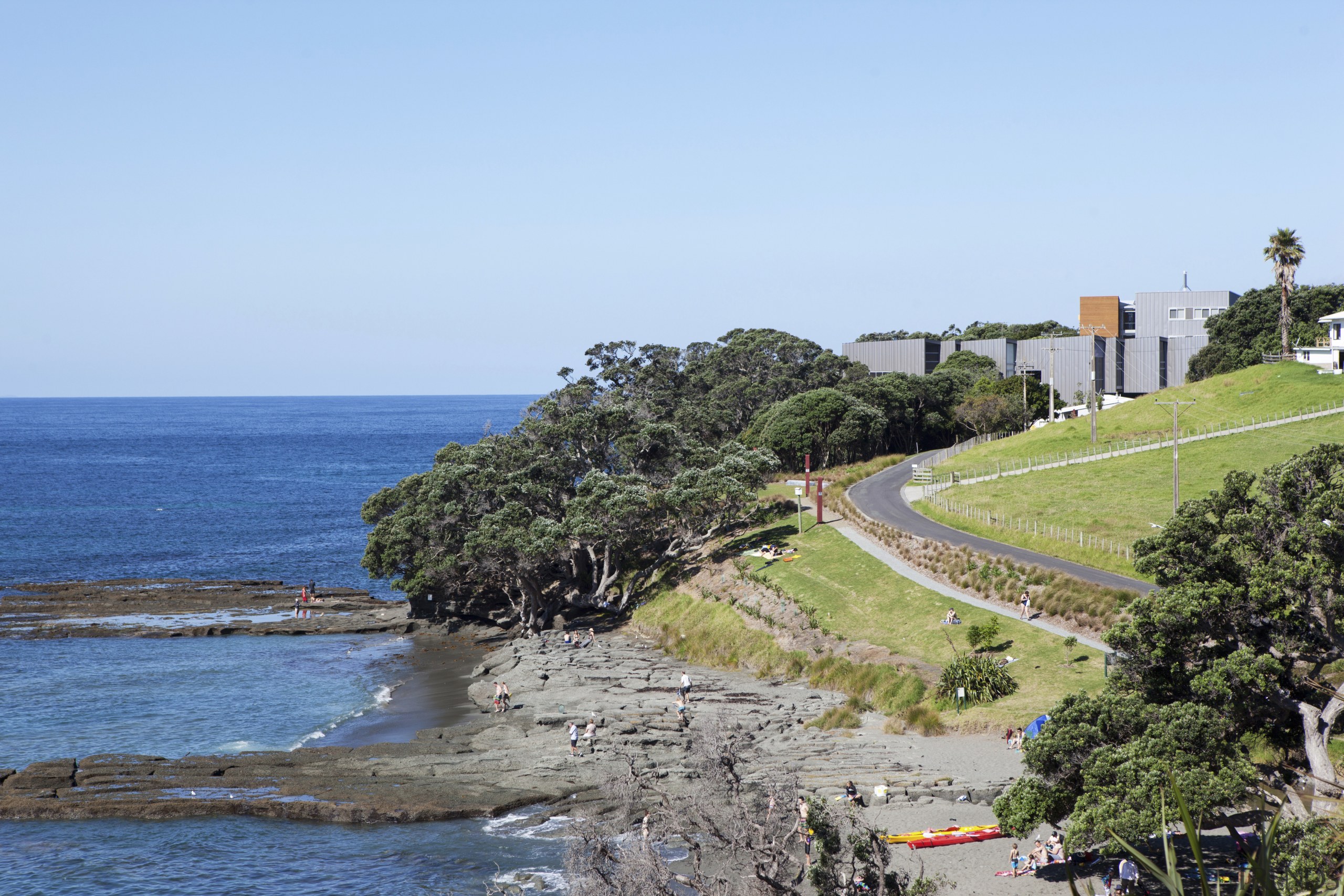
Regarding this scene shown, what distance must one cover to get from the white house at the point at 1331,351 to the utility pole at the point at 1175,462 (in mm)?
13801

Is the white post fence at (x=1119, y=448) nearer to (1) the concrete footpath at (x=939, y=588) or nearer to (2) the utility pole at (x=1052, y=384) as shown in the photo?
(1) the concrete footpath at (x=939, y=588)

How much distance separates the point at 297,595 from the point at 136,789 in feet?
142

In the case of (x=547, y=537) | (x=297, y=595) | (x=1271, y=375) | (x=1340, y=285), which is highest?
(x=1340, y=285)

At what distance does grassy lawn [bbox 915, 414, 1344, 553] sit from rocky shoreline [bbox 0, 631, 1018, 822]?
2129cm

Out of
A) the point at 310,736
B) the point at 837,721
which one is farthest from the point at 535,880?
the point at 310,736

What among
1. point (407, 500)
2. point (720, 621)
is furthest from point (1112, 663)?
point (407, 500)

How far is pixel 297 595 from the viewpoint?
265 feet

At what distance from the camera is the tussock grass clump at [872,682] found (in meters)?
43.4

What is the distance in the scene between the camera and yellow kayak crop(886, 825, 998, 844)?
29844 mm

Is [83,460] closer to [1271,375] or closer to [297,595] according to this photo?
[297,595]

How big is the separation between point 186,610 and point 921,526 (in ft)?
168

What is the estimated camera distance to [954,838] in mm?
29922

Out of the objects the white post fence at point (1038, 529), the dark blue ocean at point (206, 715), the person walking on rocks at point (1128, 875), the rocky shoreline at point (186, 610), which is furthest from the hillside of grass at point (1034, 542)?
the rocky shoreline at point (186, 610)

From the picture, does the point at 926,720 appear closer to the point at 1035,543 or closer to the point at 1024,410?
the point at 1035,543
